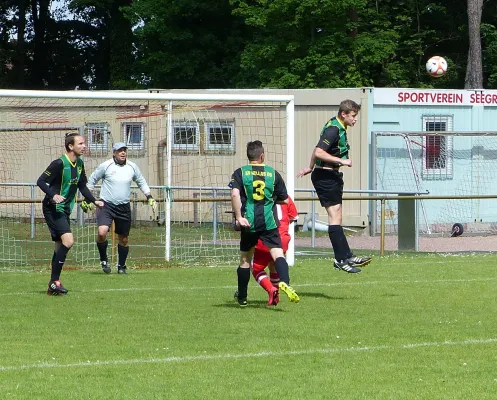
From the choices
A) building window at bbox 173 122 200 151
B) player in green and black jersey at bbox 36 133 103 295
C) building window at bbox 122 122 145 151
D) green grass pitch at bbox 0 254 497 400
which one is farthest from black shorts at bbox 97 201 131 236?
building window at bbox 122 122 145 151

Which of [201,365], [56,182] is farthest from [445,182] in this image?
[201,365]

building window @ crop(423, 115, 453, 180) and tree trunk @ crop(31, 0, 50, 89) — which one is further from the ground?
tree trunk @ crop(31, 0, 50, 89)

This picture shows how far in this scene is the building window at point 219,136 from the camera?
27.5 metres

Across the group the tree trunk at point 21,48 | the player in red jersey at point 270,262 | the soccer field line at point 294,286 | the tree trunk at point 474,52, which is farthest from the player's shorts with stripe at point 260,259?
the tree trunk at point 21,48

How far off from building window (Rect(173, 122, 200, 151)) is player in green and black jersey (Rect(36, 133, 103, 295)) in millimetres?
12778

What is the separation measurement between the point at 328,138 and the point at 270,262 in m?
1.52

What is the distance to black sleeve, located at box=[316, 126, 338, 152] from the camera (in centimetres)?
1338

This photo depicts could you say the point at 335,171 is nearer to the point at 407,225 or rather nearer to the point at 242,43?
the point at 407,225

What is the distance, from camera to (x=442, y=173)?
29.3m

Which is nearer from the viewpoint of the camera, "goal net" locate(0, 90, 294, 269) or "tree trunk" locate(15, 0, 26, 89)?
"goal net" locate(0, 90, 294, 269)

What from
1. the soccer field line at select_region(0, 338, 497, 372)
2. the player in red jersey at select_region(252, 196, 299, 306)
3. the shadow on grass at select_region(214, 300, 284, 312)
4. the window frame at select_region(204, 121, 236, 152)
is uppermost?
the window frame at select_region(204, 121, 236, 152)

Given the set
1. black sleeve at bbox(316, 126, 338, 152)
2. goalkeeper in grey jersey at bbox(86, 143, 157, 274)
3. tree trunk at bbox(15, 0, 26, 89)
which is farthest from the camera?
tree trunk at bbox(15, 0, 26, 89)

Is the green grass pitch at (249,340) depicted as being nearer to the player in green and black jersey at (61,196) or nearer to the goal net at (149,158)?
the player in green and black jersey at (61,196)

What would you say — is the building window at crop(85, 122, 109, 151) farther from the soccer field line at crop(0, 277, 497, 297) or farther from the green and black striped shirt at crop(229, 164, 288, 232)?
the green and black striped shirt at crop(229, 164, 288, 232)
